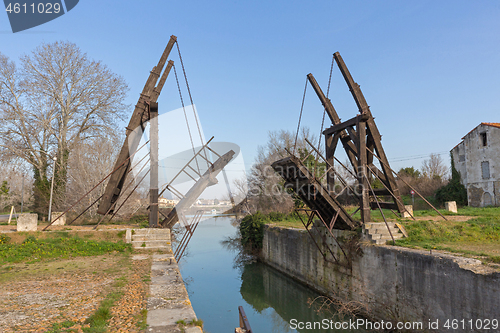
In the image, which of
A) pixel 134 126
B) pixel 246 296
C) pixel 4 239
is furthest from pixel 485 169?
pixel 4 239

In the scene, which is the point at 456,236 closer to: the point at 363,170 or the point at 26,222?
the point at 363,170

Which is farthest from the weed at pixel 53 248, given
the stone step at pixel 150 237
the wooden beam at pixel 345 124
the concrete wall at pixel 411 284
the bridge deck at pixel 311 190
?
the wooden beam at pixel 345 124

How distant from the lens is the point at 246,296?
52.4 ft

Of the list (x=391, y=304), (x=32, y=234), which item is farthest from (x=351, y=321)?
(x=32, y=234)

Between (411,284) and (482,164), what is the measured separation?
891 inches

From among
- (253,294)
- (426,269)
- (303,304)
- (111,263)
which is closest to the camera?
(426,269)

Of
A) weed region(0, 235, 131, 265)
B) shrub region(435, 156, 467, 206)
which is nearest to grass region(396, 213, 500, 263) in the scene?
weed region(0, 235, 131, 265)

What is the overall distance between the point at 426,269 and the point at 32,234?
41.8ft

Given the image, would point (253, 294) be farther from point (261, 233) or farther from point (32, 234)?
point (32, 234)

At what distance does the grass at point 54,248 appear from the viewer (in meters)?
9.67

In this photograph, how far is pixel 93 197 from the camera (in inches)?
890

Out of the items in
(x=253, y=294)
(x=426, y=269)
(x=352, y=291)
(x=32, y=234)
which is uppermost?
(x=32, y=234)

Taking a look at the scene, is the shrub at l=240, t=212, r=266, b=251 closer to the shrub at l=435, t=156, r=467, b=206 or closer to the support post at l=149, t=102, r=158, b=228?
the support post at l=149, t=102, r=158, b=228

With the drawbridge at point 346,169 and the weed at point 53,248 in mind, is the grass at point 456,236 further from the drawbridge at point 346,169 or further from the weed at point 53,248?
the weed at point 53,248
